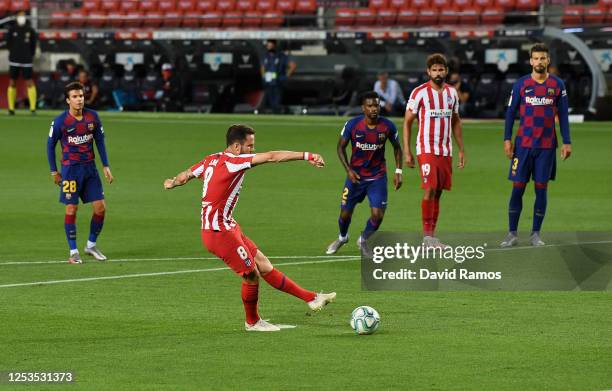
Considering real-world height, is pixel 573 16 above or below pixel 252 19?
above

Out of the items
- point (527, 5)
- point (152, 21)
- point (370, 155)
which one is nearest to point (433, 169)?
point (370, 155)

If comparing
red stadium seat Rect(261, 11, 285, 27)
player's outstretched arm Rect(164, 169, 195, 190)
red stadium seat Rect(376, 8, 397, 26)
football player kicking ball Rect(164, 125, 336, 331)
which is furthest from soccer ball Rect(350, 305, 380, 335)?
red stadium seat Rect(261, 11, 285, 27)

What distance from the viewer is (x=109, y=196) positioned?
22516 mm

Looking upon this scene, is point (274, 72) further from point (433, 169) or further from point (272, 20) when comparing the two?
point (433, 169)

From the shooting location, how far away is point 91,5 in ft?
158

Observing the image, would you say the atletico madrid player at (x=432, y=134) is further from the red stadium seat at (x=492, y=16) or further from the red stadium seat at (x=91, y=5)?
the red stadium seat at (x=91, y=5)

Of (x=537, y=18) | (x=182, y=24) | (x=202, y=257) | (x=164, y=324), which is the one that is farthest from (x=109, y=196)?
(x=182, y=24)

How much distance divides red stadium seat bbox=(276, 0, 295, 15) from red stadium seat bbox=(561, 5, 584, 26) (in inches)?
356

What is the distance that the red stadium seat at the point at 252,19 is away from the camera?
144 ft

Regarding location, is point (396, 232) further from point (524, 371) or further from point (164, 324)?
point (524, 371)

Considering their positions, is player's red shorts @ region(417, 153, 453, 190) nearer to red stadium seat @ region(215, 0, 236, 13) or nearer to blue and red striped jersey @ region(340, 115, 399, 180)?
blue and red striped jersey @ region(340, 115, 399, 180)

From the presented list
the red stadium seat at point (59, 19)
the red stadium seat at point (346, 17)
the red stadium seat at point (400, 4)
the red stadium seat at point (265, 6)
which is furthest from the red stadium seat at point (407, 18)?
the red stadium seat at point (59, 19)

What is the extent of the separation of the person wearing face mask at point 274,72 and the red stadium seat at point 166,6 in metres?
6.80

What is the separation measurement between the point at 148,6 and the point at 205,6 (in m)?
2.27
